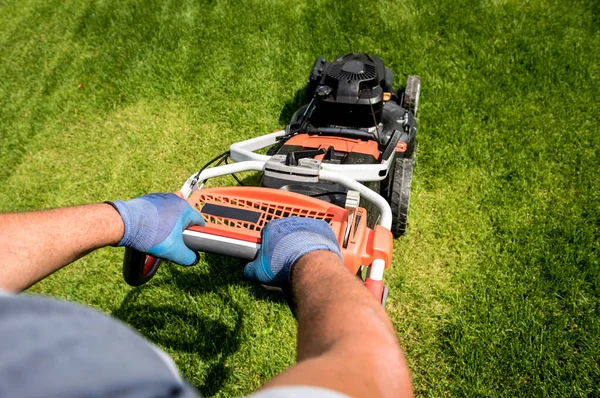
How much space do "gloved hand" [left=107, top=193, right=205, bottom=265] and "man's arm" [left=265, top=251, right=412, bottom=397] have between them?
0.64 metres

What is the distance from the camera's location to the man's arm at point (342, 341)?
31.6 inches

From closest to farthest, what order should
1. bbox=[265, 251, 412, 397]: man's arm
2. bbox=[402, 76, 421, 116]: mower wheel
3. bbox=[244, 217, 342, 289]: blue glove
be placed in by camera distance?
bbox=[265, 251, 412, 397]: man's arm → bbox=[244, 217, 342, 289]: blue glove → bbox=[402, 76, 421, 116]: mower wheel

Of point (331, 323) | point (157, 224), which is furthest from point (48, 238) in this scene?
point (331, 323)

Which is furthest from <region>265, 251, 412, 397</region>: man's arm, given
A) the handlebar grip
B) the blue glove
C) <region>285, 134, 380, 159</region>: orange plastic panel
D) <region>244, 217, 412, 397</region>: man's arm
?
<region>285, 134, 380, 159</region>: orange plastic panel

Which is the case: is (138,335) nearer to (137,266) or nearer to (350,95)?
(137,266)

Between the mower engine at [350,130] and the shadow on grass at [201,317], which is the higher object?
the mower engine at [350,130]

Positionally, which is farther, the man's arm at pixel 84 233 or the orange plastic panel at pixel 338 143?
the orange plastic panel at pixel 338 143

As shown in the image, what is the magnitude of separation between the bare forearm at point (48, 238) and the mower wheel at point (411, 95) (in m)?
2.25

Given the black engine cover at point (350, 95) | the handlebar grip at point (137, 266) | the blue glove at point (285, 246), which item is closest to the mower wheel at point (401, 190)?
the black engine cover at point (350, 95)

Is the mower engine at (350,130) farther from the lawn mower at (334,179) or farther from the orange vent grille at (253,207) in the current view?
the orange vent grille at (253,207)

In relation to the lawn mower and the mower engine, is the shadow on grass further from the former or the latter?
the mower engine

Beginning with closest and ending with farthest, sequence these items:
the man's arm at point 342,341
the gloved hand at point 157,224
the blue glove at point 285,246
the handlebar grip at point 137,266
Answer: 1. the man's arm at point 342,341
2. the blue glove at point 285,246
3. the gloved hand at point 157,224
4. the handlebar grip at point 137,266

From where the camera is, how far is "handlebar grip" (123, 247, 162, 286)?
72.6 inches

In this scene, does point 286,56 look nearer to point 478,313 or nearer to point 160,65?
point 160,65
